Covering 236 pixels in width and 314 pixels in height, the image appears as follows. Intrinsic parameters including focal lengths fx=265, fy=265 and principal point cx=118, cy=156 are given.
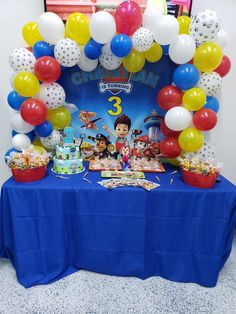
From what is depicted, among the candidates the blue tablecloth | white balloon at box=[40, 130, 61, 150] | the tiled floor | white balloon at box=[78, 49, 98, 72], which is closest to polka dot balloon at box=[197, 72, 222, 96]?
the blue tablecloth

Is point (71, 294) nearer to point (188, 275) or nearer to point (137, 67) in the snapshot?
point (188, 275)

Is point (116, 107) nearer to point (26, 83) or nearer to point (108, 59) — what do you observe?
point (108, 59)

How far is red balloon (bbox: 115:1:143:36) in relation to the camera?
1.68 m

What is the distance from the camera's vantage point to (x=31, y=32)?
1.84 meters

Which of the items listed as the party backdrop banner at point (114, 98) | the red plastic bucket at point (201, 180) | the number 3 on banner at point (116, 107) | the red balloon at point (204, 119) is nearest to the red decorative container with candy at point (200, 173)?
the red plastic bucket at point (201, 180)

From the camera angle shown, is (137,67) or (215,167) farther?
(137,67)

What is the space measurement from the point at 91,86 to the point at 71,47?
0.46m

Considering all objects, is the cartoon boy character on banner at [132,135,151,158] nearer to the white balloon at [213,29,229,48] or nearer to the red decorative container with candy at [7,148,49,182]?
the red decorative container with candy at [7,148,49,182]

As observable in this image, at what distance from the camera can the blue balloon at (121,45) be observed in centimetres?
172

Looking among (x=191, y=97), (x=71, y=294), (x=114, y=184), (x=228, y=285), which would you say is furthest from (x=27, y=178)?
(x=228, y=285)

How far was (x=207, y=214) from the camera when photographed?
1.83 metres

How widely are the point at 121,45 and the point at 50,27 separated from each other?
48cm

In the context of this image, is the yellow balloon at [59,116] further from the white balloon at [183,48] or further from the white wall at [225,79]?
the white balloon at [183,48]

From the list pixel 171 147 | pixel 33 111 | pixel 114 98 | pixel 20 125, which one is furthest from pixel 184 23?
pixel 20 125
